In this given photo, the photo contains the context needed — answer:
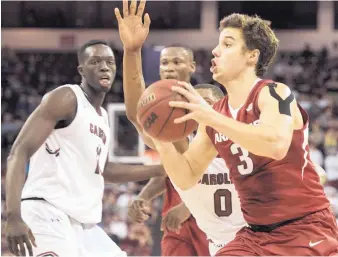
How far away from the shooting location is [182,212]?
454 centimetres

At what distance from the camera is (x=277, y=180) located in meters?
2.92

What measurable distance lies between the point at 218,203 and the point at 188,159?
1192mm

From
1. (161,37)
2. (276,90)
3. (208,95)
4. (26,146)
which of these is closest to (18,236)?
(26,146)

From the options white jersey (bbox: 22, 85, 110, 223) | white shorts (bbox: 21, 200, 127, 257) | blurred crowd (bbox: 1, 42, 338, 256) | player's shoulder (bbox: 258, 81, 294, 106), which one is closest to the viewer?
player's shoulder (bbox: 258, 81, 294, 106)

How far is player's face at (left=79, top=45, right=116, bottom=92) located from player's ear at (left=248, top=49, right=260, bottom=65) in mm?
1364

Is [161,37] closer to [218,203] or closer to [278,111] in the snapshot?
[218,203]

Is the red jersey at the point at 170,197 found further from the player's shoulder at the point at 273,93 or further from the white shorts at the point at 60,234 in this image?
the player's shoulder at the point at 273,93

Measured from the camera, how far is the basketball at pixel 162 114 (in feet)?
9.24

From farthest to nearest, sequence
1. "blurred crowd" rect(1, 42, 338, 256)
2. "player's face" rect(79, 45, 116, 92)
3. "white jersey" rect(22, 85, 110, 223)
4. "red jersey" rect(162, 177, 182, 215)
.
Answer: "blurred crowd" rect(1, 42, 338, 256) → "red jersey" rect(162, 177, 182, 215) → "player's face" rect(79, 45, 116, 92) → "white jersey" rect(22, 85, 110, 223)

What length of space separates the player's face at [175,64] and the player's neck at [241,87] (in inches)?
71.1

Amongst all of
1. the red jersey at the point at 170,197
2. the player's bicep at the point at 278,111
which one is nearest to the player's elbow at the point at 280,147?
the player's bicep at the point at 278,111

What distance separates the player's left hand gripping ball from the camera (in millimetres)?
2604

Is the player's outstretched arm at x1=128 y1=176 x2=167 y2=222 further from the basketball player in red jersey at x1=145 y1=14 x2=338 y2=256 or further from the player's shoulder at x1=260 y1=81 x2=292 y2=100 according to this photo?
the player's shoulder at x1=260 y1=81 x2=292 y2=100

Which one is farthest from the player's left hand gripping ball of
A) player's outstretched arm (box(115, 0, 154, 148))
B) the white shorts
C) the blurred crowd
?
the blurred crowd
